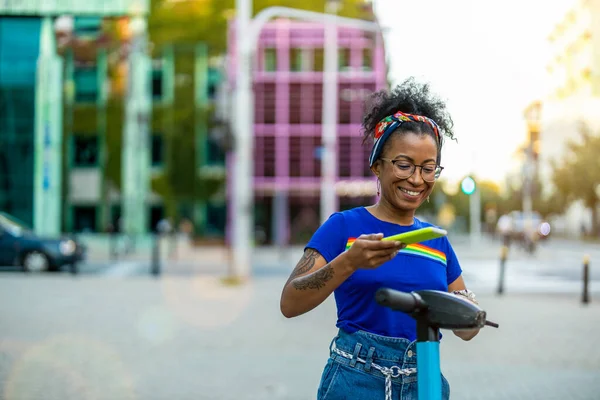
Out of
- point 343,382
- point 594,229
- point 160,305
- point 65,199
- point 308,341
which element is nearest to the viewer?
point 343,382

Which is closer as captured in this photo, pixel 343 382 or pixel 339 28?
pixel 343 382

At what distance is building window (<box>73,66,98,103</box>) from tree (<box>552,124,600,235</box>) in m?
32.0

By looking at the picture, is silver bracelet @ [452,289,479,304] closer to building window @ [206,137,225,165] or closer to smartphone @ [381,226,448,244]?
smartphone @ [381,226,448,244]

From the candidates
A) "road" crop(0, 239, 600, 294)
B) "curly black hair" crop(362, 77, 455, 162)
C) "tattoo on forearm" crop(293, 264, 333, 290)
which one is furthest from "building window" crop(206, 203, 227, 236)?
"tattoo on forearm" crop(293, 264, 333, 290)

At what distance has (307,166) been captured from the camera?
174ft

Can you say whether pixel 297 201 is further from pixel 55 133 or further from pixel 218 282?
pixel 218 282

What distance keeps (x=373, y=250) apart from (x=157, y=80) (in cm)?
5380

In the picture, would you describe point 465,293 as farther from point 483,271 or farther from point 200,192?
point 200,192

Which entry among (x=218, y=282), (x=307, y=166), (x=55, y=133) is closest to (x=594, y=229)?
(x=307, y=166)

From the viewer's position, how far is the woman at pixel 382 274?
2.95m

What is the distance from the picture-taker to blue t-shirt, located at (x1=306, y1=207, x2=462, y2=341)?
9.71 ft

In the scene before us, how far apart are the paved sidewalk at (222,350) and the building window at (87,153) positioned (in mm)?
34992

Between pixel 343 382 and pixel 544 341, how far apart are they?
29.1 ft

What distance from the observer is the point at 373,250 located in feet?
8.25
